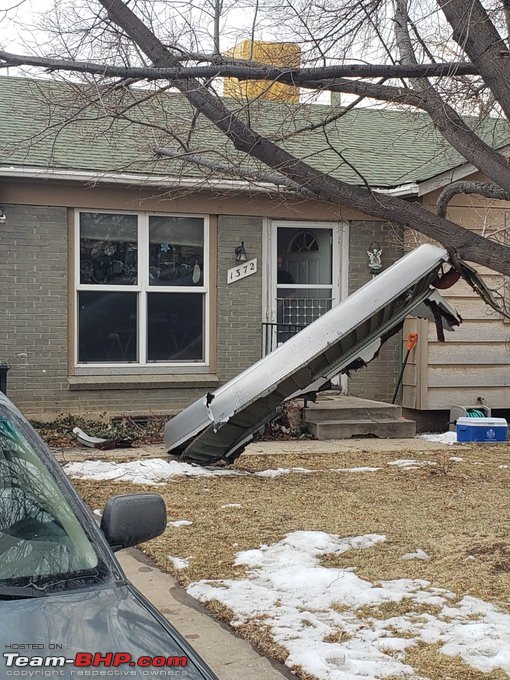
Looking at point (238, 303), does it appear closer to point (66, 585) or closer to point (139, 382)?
point (139, 382)

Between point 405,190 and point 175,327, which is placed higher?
point 405,190

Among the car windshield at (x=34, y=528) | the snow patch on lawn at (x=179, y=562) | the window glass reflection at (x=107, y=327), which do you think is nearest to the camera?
the car windshield at (x=34, y=528)

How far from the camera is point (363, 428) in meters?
11.6

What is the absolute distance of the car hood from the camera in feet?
7.61

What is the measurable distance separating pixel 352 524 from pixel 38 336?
19.6ft

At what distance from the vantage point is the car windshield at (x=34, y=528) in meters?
2.80

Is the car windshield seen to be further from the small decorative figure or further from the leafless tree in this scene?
the small decorative figure

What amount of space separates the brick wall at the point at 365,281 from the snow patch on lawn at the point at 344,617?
6961mm

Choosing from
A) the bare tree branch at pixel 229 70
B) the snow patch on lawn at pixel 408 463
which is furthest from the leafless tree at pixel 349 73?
the snow patch on lawn at pixel 408 463

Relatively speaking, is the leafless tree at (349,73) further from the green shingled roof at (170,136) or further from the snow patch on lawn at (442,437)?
the snow patch on lawn at (442,437)

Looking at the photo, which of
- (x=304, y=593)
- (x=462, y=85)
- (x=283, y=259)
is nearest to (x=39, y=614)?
(x=304, y=593)

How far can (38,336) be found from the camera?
1150 centimetres

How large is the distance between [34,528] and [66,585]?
35 centimetres

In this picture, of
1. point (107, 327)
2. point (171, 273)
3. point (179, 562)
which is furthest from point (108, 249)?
point (179, 562)
